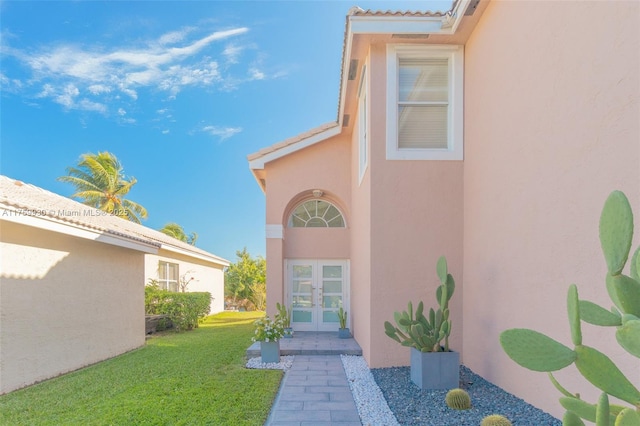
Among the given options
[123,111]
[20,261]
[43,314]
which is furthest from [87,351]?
[123,111]

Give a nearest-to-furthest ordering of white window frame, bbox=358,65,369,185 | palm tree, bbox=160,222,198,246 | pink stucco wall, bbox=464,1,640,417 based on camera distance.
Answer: pink stucco wall, bbox=464,1,640,417 < white window frame, bbox=358,65,369,185 < palm tree, bbox=160,222,198,246

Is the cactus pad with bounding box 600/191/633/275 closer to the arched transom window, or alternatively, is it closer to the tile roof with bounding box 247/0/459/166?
the tile roof with bounding box 247/0/459/166

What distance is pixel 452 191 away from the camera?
23.6 feet

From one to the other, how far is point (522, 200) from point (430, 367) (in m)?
3.04

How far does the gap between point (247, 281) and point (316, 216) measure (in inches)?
459

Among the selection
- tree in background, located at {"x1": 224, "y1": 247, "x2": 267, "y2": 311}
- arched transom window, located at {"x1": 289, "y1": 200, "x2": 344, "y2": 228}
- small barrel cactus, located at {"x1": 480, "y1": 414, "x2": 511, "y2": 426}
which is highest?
arched transom window, located at {"x1": 289, "y1": 200, "x2": 344, "y2": 228}

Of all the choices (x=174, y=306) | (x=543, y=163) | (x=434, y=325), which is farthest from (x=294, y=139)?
(x=174, y=306)

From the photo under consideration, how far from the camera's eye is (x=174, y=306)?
509 inches

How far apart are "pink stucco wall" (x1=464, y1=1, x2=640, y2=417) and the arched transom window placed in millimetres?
5361

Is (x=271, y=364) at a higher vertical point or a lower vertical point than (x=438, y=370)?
lower

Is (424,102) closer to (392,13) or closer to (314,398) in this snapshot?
(392,13)

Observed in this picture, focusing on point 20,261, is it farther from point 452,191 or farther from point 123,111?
point 123,111

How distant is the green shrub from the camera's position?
1280cm

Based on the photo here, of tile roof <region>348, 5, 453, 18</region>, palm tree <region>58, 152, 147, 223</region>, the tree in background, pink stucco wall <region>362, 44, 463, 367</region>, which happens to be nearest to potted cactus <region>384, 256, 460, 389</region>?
pink stucco wall <region>362, 44, 463, 367</region>
